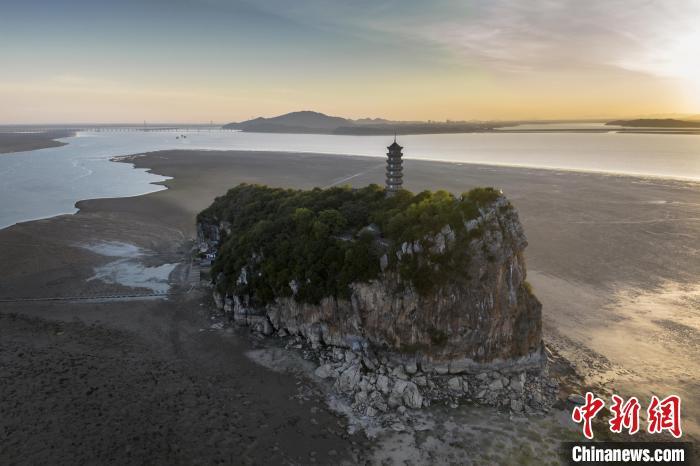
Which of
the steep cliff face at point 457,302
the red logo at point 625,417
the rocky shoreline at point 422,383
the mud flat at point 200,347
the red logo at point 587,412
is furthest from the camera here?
the steep cliff face at point 457,302

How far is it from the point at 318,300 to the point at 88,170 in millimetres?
103976

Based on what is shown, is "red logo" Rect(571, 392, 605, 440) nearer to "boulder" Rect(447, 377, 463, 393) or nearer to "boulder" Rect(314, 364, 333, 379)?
"boulder" Rect(447, 377, 463, 393)

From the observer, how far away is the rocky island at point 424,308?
2330 centimetres

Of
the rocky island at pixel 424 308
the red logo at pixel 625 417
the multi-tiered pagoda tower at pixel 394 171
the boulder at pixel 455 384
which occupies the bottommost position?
the red logo at pixel 625 417

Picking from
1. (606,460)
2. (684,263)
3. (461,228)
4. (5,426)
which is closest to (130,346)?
(5,426)

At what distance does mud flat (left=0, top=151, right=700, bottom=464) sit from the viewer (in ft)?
65.8

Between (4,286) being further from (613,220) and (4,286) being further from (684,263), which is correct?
(613,220)

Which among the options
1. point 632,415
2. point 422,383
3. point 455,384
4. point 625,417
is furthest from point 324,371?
point 632,415

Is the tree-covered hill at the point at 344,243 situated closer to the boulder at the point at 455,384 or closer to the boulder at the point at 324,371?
the boulder at the point at 324,371

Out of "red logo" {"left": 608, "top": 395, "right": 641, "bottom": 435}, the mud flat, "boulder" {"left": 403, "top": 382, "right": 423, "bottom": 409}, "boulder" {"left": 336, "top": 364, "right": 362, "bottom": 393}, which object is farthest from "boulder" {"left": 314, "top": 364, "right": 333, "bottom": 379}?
"red logo" {"left": 608, "top": 395, "right": 641, "bottom": 435}

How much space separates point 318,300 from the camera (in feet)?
88.0

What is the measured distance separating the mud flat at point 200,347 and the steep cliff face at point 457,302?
3.90 m

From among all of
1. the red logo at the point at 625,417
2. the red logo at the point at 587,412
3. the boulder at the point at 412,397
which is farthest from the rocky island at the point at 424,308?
the red logo at the point at 625,417

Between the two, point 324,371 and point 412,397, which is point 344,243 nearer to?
point 324,371
